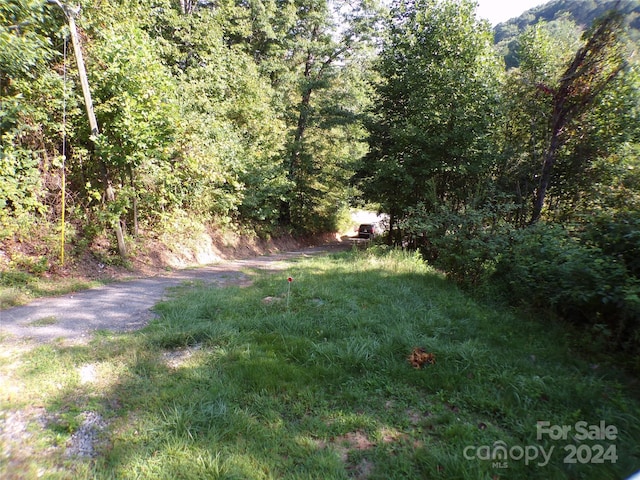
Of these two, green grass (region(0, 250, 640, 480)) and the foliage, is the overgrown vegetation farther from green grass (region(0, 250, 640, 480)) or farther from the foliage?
green grass (region(0, 250, 640, 480))

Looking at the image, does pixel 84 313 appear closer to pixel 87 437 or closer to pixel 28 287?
pixel 28 287

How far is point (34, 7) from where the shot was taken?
249 inches

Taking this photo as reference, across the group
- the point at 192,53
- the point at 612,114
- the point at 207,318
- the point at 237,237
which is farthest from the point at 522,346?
the point at 192,53

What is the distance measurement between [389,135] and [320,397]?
11.8 m

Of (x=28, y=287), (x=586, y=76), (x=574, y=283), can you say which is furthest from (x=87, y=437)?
(x=586, y=76)

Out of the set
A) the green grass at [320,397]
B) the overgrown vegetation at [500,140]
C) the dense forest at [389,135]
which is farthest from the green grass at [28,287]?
the overgrown vegetation at [500,140]

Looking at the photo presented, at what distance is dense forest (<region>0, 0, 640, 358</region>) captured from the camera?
5.59 meters

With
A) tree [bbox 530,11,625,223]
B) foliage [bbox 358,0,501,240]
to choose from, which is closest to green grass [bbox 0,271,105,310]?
foliage [bbox 358,0,501,240]

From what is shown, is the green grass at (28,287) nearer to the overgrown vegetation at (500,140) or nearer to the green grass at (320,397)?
the green grass at (320,397)

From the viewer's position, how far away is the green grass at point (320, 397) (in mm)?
2328

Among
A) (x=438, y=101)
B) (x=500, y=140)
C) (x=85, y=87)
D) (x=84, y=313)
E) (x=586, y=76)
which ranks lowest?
(x=84, y=313)

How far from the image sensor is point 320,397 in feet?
10.4

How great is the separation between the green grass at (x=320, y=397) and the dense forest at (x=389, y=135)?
1.23 metres

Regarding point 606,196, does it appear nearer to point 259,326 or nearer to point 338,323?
point 338,323
